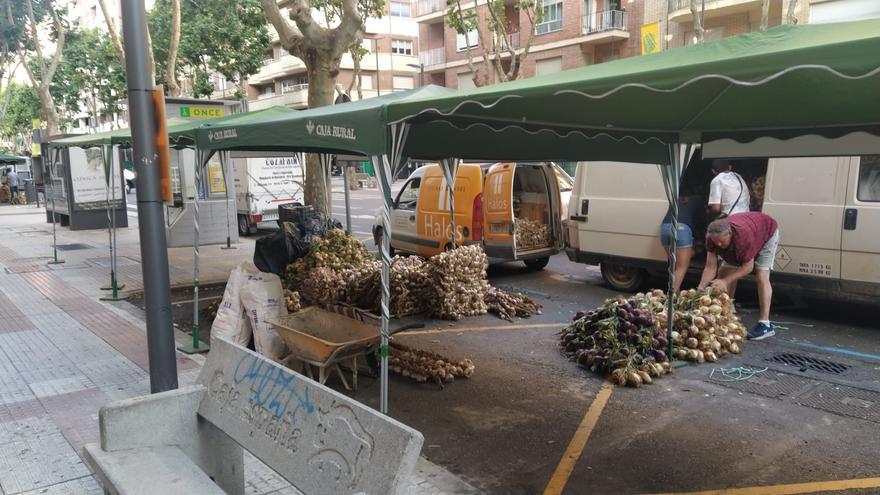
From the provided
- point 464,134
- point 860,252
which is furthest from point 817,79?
point 860,252

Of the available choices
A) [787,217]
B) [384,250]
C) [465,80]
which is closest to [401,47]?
[465,80]

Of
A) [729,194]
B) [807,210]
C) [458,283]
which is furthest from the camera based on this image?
[458,283]

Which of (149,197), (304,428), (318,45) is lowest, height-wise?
(304,428)

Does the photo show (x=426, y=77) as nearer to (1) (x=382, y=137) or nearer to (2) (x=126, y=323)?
(2) (x=126, y=323)

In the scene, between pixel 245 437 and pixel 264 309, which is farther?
pixel 264 309

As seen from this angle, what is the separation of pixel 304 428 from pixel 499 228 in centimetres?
702

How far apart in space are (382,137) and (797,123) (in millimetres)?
2943

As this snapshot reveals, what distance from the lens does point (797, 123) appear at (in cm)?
448

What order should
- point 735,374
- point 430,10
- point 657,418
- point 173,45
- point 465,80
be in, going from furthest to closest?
point 430,10 < point 465,80 < point 173,45 < point 735,374 < point 657,418

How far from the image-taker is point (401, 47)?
49.7 m

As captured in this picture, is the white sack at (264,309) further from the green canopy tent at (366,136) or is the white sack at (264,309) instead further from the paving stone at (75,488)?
the paving stone at (75,488)

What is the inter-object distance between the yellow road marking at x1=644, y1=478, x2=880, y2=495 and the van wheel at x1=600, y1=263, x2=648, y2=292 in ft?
17.1

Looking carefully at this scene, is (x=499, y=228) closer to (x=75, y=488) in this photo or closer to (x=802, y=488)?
(x=802, y=488)

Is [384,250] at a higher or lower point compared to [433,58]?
lower
